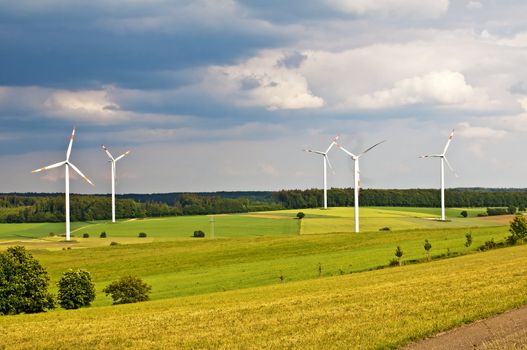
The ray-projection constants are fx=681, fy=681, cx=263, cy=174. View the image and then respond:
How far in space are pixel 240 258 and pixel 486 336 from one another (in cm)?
7086

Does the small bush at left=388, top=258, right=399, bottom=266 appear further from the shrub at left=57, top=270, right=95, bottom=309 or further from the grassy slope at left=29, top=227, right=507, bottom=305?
the shrub at left=57, top=270, right=95, bottom=309

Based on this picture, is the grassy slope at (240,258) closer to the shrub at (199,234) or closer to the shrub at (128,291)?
the shrub at (128,291)

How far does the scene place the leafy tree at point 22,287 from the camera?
5851 centimetres

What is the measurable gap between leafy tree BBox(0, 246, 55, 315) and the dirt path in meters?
44.1

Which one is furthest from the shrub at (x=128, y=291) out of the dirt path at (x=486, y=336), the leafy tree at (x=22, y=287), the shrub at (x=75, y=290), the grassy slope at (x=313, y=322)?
the dirt path at (x=486, y=336)

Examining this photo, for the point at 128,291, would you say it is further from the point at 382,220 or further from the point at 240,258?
the point at 382,220

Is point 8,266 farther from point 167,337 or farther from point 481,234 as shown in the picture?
point 481,234

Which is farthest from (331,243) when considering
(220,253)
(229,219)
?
(229,219)

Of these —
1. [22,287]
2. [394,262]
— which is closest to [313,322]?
[22,287]

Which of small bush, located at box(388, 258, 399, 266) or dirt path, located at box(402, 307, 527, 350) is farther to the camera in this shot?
small bush, located at box(388, 258, 399, 266)

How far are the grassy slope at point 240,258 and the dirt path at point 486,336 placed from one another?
4056 cm

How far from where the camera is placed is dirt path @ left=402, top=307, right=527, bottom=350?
70.1ft

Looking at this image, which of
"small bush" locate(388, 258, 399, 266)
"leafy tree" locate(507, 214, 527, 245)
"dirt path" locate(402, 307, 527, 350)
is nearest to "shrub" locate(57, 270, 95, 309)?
"small bush" locate(388, 258, 399, 266)

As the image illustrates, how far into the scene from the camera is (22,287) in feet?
193
